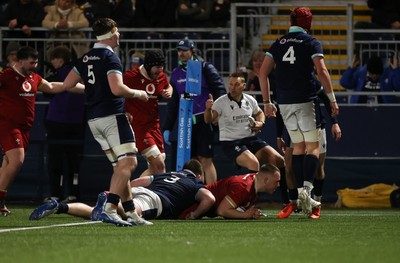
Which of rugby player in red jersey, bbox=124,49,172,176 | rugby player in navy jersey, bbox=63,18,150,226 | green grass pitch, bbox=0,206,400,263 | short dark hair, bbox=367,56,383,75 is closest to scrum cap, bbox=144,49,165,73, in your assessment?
rugby player in red jersey, bbox=124,49,172,176

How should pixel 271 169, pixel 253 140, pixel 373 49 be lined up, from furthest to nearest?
pixel 373 49, pixel 253 140, pixel 271 169

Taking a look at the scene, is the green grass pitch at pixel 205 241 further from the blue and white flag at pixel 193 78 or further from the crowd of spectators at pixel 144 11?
the crowd of spectators at pixel 144 11

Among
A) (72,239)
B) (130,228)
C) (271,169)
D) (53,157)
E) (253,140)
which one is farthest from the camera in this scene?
(53,157)

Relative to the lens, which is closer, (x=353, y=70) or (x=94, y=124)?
(x=94, y=124)

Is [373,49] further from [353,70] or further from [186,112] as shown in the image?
[186,112]

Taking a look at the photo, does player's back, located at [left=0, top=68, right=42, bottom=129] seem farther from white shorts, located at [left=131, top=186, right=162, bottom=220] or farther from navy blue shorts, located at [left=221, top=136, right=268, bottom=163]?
navy blue shorts, located at [left=221, top=136, right=268, bottom=163]

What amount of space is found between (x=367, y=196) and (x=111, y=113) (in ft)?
23.9

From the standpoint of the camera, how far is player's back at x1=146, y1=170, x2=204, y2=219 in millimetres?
13211

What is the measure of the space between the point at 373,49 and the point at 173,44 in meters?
3.51

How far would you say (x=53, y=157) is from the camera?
18.6 m

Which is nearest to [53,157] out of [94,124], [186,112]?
[186,112]

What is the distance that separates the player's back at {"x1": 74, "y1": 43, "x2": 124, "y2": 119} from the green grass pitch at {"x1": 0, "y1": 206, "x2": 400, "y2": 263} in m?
1.21

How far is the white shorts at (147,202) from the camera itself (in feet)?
42.3

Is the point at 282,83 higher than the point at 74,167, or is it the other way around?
the point at 282,83
